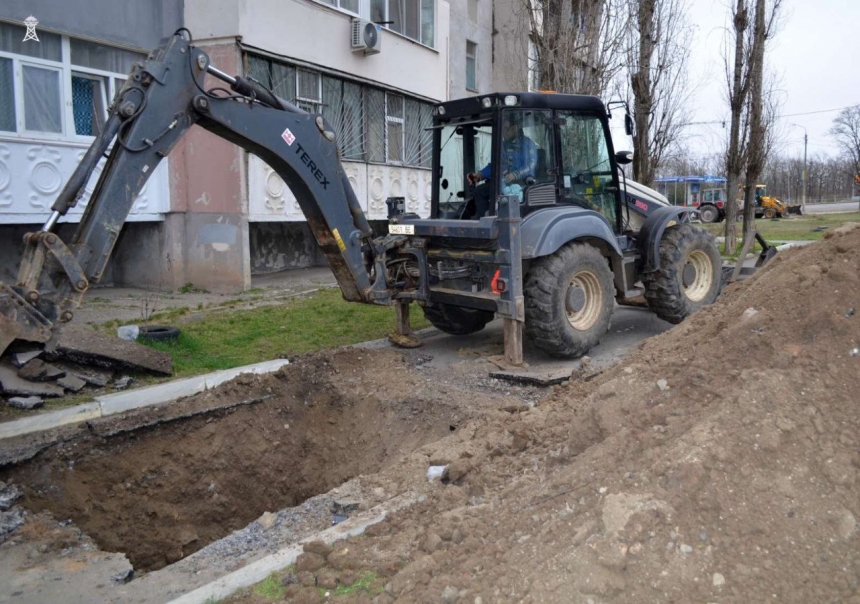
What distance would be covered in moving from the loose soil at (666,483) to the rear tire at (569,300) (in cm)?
209

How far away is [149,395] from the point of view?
6.80 metres

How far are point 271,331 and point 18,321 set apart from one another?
15.9 ft

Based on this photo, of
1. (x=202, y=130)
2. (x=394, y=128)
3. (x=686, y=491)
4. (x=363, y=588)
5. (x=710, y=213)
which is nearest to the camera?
(x=686, y=491)

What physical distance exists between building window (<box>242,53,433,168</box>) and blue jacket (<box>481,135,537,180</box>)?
7.01 m

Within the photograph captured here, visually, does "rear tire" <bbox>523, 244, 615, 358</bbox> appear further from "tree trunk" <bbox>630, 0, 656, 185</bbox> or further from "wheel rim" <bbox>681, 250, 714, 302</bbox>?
"tree trunk" <bbox>630, 0, 656, 185</bbox>

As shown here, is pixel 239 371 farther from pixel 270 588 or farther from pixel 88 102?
pixel 88 102

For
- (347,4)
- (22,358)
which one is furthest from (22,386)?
(347,4)

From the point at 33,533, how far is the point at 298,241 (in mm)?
12757

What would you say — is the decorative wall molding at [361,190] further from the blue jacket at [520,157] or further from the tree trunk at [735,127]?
the tree trunk at [735,127]

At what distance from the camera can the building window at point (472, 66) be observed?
24.0 m

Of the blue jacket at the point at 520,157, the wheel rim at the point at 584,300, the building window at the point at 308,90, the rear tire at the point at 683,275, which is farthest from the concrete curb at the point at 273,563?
the building window at the point at 308,90

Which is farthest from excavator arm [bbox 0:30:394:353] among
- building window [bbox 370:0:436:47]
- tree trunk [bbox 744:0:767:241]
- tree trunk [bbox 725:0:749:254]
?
tree trunk [bbox 725:0:749:254]

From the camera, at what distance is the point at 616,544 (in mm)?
3068

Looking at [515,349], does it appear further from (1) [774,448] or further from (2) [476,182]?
(1) [774,448]
